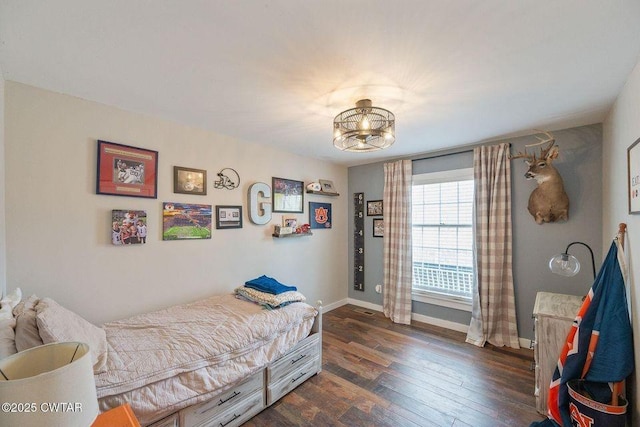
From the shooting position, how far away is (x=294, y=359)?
2.23m

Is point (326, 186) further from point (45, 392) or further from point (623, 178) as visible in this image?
point (45, 392)

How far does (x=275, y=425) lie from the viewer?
1856 millimetres

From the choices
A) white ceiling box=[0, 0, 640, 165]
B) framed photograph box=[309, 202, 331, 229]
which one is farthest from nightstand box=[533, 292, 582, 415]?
framed photograph box=[309, 202, 331, 229]

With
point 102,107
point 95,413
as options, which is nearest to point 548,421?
point 95,413

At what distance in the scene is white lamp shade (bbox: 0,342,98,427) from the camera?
72 centimetres

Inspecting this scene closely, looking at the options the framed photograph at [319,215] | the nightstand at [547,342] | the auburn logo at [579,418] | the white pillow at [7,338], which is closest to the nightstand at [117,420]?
the white pillow at [7,338]

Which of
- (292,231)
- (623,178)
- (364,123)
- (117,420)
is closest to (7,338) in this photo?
(117,420)

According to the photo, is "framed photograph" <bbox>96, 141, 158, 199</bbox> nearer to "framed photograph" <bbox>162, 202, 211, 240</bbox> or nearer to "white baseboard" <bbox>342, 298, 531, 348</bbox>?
"framed photograph" <bbox>162, 202, 211, 240</bbox>

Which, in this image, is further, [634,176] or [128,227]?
[128,227]

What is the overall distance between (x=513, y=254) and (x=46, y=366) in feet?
12.4

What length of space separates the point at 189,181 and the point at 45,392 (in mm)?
2078

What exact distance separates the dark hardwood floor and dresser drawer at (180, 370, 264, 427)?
8.2 inches

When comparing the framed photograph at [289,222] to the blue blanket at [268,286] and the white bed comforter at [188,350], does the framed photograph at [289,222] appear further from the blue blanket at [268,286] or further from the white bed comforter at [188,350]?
the white bed comforter at [188,350]

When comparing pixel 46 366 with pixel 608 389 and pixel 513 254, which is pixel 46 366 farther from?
pixel 513 254
